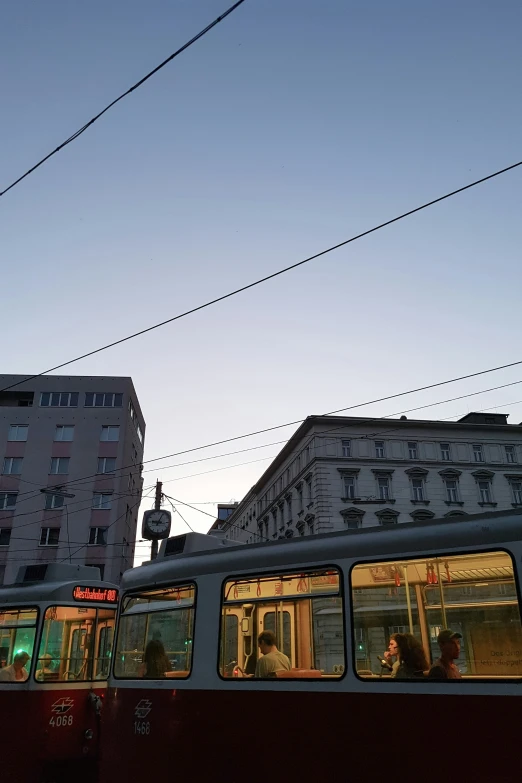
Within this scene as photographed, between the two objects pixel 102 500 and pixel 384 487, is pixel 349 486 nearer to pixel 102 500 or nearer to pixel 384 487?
pixel 384 487

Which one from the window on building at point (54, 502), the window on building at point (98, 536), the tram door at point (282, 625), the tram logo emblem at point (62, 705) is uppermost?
the window on building at point (54, 502)

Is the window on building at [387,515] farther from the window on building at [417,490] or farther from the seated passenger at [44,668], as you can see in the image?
the seated passenger at [44,668]

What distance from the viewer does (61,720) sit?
834 centimetres

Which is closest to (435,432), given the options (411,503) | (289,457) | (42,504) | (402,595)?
(411,503)

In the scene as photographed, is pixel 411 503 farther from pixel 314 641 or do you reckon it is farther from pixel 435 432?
pixel 314 641

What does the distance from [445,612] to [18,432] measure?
132ft

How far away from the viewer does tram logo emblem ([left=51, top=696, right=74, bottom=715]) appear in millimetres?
8328

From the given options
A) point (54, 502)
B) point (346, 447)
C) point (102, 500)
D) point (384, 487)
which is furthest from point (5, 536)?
point (384, 487)

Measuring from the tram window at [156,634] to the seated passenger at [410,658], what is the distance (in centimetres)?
227

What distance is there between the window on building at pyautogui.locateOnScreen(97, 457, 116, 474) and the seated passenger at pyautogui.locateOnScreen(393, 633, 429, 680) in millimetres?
36485

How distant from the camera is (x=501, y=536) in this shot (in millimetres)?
4543

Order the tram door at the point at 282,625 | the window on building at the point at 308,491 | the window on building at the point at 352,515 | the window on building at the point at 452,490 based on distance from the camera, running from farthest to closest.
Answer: the window on building at the point at 308,491 < the window on building at the point at 452,490 < the window on building at the point at 352,515 < the tram door at the point at 282,625

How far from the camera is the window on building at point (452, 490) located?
39750 mm

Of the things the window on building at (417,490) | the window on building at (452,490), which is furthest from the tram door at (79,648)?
the window on building at (452,490)
